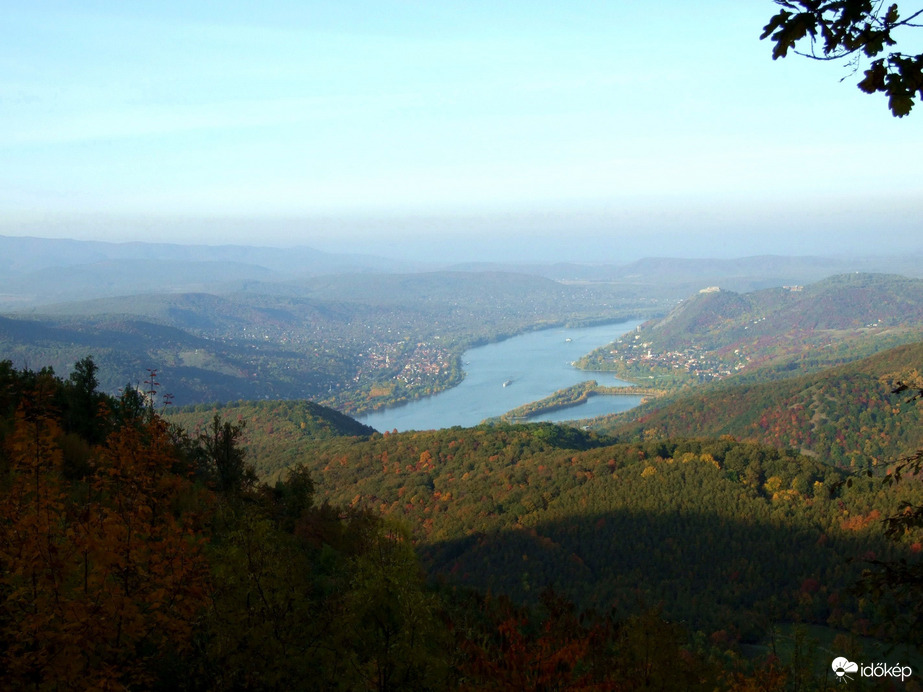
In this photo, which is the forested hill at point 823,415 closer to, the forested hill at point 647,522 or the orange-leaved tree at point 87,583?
the forested hill at point 647,522

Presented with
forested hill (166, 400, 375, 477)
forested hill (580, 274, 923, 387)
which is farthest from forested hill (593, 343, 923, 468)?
forested hill (580, 274, 923, 387)

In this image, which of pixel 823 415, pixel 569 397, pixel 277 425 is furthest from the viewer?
pixel 569 397

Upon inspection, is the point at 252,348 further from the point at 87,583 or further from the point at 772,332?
the point at 87,583

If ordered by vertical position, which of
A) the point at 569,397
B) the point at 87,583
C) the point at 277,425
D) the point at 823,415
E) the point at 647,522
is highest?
the point at 87,583

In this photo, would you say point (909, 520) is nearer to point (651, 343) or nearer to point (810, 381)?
point (810, 381)

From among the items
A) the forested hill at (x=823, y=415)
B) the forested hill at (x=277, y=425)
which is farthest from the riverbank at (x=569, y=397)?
the forested hill at (x=277, y=425)

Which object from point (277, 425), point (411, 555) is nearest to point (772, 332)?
point (277, 425)

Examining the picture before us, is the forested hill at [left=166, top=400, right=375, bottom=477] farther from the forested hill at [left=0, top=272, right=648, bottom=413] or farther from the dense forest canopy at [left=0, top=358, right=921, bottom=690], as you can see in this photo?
the forested hill at [left=0, top=272, right=648, bottom=413]
